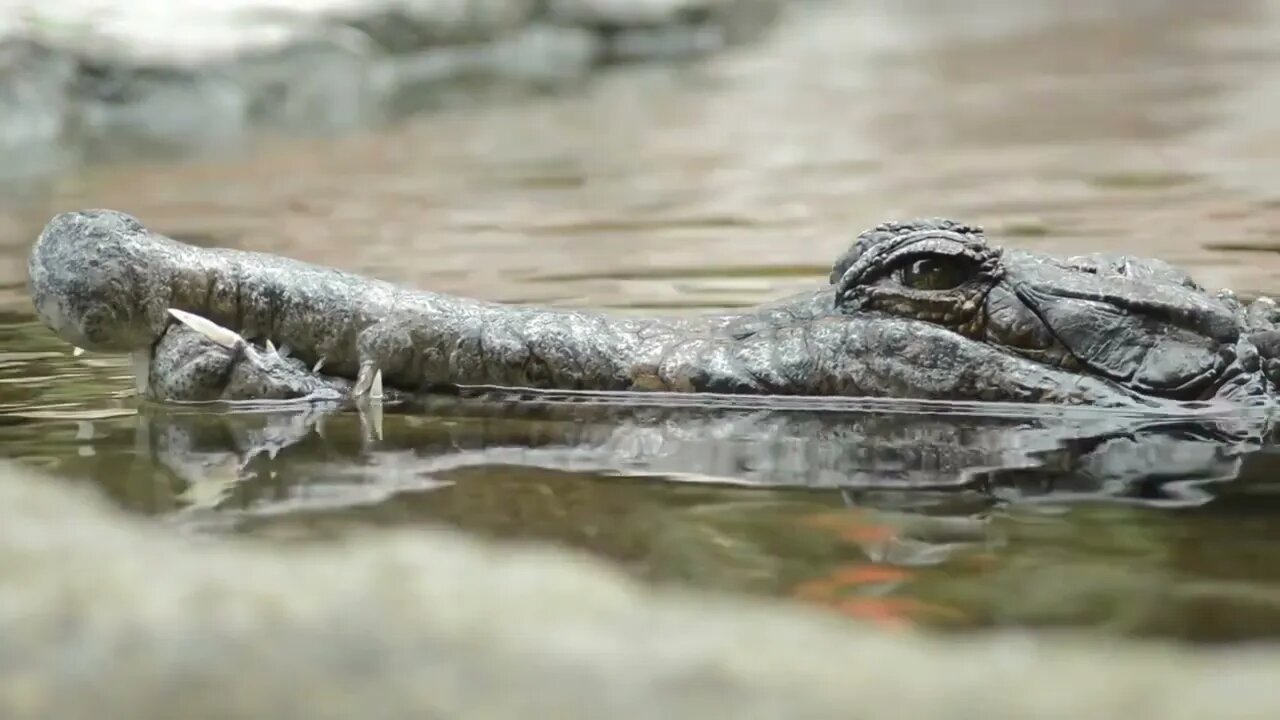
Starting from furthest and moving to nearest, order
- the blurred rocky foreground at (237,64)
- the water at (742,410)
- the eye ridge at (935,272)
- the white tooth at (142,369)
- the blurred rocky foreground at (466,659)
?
the blurred rocky foreground at (237,64) → the white tooth at (142,369) → the eye ridge at (935,272) → the water at (742,410) → the blurred rocky foreground at (466,659)

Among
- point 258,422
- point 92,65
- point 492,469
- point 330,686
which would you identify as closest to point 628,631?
point 330,686

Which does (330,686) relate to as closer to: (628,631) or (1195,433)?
(628,631)

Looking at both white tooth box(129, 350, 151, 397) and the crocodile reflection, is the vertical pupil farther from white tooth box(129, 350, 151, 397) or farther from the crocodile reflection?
white tooth box(129, 350, 151, 397)

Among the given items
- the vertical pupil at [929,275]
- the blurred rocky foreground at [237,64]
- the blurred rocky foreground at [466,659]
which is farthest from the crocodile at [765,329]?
the blurred rocky foreground at [237,64]

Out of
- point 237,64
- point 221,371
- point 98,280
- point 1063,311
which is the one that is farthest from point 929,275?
point 237,64

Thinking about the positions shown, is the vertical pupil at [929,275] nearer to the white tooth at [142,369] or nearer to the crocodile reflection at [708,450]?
the crocodile reflection at [708,450]

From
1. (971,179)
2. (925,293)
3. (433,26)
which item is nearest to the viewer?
(925,293)
